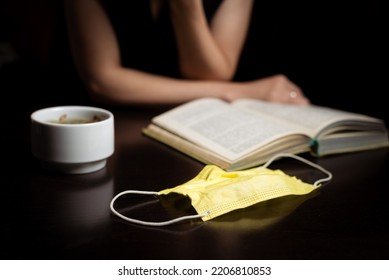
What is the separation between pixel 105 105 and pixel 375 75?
0.86m

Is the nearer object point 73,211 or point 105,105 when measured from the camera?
point 73,211

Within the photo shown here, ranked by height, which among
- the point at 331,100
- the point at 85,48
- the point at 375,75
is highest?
the point at 85,48

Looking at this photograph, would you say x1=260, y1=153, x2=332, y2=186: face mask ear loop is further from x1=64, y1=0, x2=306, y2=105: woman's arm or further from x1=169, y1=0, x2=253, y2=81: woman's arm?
x1=169, y1=0, x2=253, y2=81: woman's arm

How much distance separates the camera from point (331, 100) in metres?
1.73

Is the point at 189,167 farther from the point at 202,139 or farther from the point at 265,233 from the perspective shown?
the point at 265,233

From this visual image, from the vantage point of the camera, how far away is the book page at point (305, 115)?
40.8 inches

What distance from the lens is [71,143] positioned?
80 centimetres

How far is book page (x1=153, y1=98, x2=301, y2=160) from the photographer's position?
37.1 inches

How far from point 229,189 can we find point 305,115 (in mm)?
425

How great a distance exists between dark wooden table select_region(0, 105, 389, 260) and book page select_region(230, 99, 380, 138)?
108 mm

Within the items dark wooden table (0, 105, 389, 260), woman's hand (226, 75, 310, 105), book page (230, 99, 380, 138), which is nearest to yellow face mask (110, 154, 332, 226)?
dark wooden table (0, 105, 389, 260)

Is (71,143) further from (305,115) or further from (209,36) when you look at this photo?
(209,36)

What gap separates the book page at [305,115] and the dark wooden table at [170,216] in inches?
4.3
